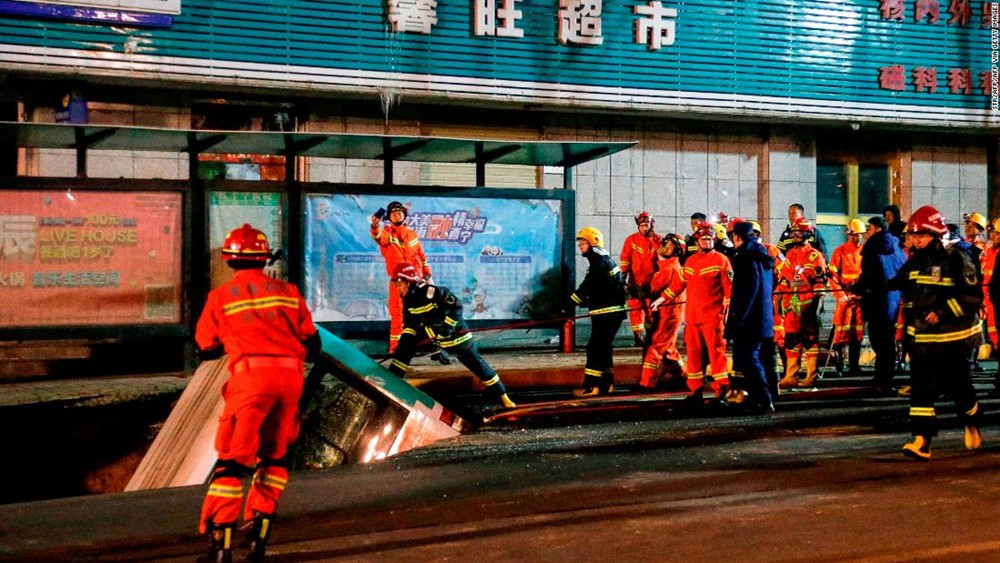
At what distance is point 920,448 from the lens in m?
7.74

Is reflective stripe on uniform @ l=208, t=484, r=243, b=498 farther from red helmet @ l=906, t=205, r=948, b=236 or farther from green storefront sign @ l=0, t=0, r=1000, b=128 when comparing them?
green storefront sign @ l=0, t=0, r=1000, b=128

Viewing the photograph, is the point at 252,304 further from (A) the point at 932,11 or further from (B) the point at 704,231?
(A) the point at 932,11

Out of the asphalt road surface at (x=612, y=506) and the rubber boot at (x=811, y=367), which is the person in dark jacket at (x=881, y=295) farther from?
the asphalt road surface at (x=612, y=506)

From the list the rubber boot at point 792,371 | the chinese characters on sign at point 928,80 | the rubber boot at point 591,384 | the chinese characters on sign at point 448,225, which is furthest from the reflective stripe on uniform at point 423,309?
the chinese characters on sign at point 928,80

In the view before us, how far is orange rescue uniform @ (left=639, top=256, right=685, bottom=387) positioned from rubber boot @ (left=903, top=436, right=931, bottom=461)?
4.08m

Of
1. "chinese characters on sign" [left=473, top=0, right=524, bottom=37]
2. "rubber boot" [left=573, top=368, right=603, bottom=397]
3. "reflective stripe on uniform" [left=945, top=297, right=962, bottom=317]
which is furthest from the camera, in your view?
"chinese characters on sign" [left=473, top=0, right=524, bottom=37]

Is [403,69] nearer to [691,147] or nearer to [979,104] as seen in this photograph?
[691,147]

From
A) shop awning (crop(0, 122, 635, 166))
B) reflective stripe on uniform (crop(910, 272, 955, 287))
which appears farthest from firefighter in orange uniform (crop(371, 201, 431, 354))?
reflective stripe on uniform (crop(910, 272, 955, 287))

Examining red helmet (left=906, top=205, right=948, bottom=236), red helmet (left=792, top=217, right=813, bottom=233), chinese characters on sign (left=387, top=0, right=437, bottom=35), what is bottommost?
red helmet (left=906, top=205, right=948, bottom=236)

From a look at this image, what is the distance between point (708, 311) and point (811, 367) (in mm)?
2197

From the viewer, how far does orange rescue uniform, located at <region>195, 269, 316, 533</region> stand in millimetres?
5359

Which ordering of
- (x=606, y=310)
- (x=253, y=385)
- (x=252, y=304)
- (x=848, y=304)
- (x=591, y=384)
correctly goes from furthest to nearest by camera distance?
(x=848, y=304) → (x=591, y=384) → (x=606, y=310) → (x=252, y=304) → (x=253, y=385)

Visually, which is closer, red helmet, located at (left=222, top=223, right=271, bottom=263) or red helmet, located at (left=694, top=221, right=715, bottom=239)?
red helmet, located at (left=222, top=223, right=271, bottom=263)

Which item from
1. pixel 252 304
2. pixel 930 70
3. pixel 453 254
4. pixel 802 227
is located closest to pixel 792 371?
pixel 802 227
